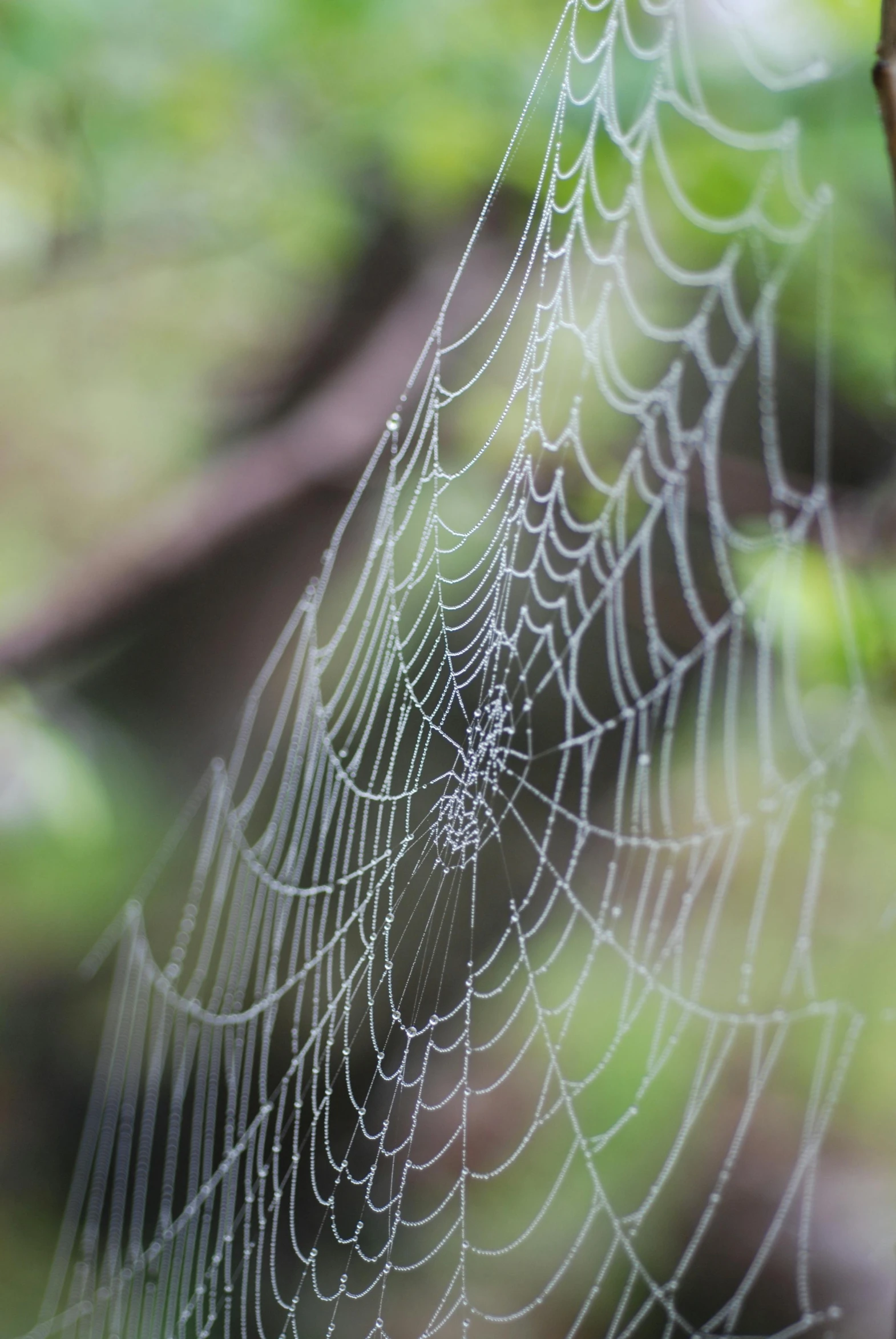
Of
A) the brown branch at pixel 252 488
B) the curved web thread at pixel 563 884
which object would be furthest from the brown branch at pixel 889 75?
the brown branch at pixel 252 488

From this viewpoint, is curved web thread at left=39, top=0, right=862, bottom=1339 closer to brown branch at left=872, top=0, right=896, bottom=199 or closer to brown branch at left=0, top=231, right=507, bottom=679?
brown branch at left=0, top=231, right=507, bottom=679

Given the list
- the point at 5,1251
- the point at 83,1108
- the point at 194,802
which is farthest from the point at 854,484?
the point at 5,1251

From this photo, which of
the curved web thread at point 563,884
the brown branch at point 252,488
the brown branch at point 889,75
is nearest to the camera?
the brown branch at point 889,75

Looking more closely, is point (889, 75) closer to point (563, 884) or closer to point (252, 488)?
point (563, 884)

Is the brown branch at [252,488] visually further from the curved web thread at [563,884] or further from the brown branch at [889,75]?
the brown branch at [889,75]

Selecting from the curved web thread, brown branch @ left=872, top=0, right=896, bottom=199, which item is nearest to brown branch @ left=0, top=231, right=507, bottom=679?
the curved web thread

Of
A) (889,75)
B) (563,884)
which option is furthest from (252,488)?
(889,75)
